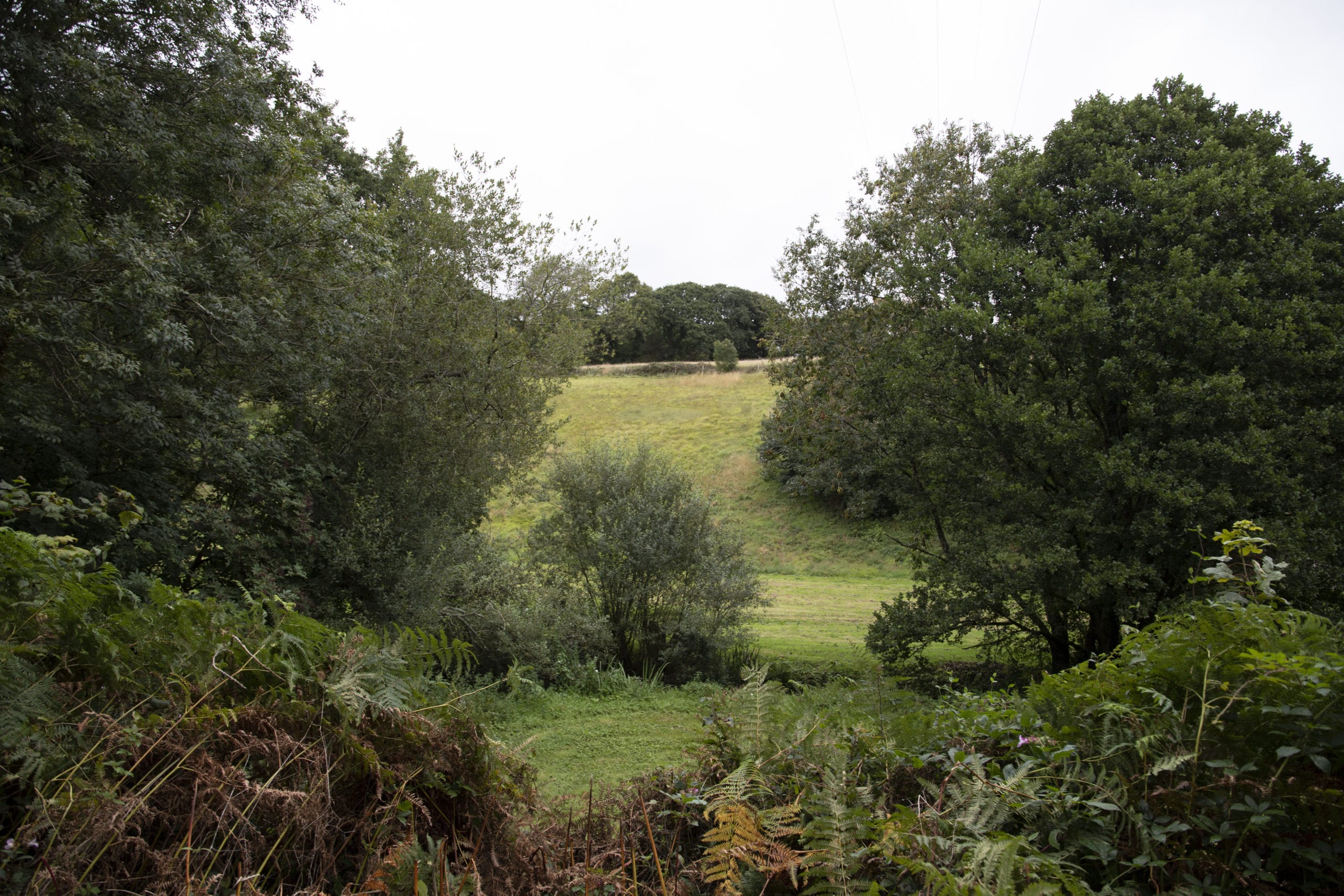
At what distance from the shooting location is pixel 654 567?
42.0 feet

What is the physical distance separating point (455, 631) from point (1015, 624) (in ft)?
28.5

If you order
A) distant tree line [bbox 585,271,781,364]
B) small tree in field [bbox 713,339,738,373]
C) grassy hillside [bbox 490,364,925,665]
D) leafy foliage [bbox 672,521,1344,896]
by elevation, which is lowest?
grassy hillside [bbox 490,364,925,665]

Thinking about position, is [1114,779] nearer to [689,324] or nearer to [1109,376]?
[1109,376]

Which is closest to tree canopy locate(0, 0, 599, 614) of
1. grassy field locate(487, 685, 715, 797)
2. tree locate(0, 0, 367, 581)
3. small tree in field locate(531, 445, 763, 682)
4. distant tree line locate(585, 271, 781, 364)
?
tree locate(0, 0, 367, 581)

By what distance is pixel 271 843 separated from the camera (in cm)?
181

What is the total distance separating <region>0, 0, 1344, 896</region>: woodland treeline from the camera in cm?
180

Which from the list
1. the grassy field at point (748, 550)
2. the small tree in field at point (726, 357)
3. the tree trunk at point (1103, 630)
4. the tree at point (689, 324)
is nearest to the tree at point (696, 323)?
the tree at point (689, 324)

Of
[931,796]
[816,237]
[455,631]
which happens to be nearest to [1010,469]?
[816,237]

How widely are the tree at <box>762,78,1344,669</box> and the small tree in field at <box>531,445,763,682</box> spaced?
280cm

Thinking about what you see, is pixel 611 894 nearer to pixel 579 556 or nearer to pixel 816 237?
pixel 579 556

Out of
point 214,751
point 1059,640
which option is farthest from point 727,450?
point 214,751

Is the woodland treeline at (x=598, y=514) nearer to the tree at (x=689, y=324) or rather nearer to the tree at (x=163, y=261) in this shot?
the tree at (x=163, y=261)

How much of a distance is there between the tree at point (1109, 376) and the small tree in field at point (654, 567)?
280 centimetres

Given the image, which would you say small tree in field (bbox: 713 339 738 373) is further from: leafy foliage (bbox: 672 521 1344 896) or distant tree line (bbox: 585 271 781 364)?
leafy foliage (bbox: 672 521 1344 896)
